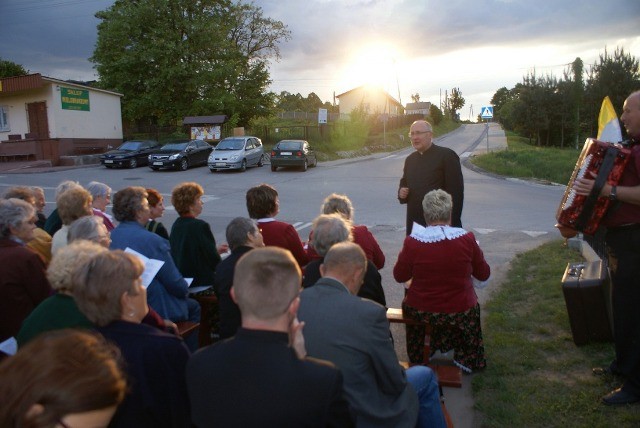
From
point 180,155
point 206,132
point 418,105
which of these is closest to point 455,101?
point 418,105

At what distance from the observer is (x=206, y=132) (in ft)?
103

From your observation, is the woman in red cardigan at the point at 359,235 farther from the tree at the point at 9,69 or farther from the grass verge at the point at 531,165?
the tree at the point at 9,69

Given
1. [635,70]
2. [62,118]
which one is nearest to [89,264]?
[62,118]

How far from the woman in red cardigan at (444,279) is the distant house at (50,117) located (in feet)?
91.3

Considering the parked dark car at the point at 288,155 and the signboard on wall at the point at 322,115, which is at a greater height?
the signboard on wall at the point at 322,115

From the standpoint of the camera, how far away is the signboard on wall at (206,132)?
31203 mm

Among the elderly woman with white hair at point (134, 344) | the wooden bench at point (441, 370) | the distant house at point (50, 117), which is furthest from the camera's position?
the distant house at point (50, 117)

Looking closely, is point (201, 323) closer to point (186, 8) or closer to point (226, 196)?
point (226, 196)

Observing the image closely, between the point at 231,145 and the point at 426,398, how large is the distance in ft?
76.4

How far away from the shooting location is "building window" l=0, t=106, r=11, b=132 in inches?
1190

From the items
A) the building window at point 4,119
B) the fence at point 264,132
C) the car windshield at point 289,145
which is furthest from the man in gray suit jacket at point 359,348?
the building window at point 4,119

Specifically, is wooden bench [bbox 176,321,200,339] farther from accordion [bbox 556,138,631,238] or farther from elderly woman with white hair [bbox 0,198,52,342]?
accordion [bbox 556,138,631,238]

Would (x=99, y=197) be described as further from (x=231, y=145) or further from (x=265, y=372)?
(x=231, y=145)

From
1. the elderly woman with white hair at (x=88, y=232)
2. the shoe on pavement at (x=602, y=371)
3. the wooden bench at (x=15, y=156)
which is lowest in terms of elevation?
the shoe on pavement at (x=602, y=371)
